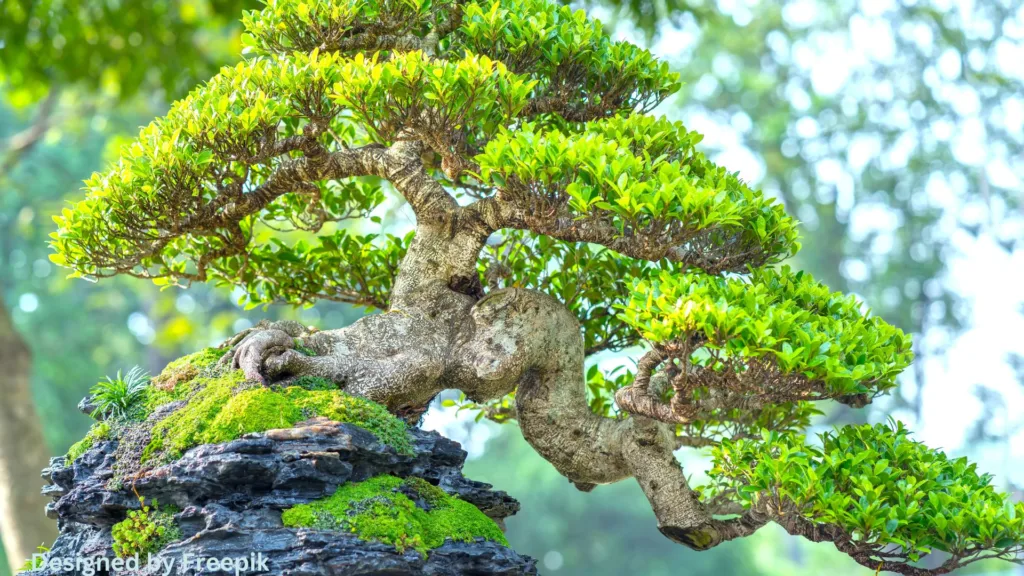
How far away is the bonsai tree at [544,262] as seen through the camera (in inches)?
76.0

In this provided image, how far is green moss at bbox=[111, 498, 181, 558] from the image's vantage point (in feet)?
6.15

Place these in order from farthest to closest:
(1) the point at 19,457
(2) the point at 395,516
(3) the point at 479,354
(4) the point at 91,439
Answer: (1) the point at 19,457
(3) the point at 479,354
(4) the point at 91,439
(2) the point at 395,516

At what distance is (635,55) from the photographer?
2451 millimetres

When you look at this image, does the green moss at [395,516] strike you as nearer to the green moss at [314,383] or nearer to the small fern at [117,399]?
the green moss at [314,383]

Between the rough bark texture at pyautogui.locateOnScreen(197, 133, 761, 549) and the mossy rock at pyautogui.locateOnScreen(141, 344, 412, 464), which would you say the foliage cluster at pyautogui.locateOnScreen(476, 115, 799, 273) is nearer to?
the rough bark texture at pyautogui.locateOnScreen(197, 133, 761, 549)

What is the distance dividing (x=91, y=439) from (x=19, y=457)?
2.44 m

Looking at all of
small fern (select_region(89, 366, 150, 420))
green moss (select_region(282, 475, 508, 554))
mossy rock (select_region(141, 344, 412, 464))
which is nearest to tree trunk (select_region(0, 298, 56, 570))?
small fern (select_region(89, 366, 150, 420))

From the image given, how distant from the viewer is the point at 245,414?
6.40 ft

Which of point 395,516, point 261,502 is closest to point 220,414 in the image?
point 261,502

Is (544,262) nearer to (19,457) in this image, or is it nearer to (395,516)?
(395,516)

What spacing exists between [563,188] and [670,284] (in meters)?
0.35

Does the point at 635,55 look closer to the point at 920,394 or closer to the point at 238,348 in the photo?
the point at 238,348

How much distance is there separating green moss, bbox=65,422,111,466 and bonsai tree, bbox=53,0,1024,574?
370 mm

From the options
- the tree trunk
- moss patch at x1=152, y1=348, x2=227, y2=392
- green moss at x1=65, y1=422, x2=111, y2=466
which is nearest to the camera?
green moss at x1=65, y1=422, x2=111, y2=466
